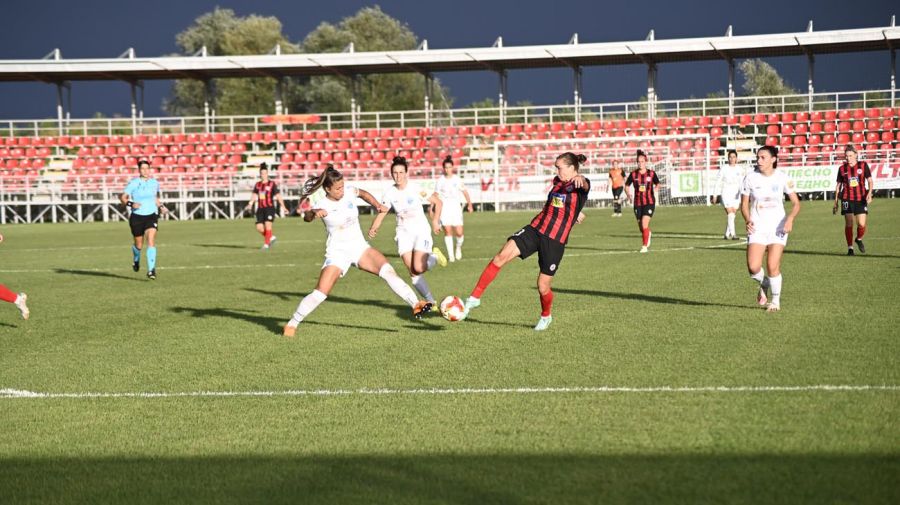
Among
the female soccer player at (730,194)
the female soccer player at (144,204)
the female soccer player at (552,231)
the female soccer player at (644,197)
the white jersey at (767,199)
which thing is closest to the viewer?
the female soccer player at (552,231)

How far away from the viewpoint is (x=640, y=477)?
18.8 ft

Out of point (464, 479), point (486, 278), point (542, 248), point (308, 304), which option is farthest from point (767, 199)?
point (464, 479)

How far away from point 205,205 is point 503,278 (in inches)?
1358

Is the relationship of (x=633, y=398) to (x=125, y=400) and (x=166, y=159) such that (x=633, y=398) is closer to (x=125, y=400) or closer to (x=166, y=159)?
(x=125, y=400)

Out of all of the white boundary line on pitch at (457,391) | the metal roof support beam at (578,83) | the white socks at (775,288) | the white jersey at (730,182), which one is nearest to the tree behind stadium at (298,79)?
the metal roof support beam at (578,83)

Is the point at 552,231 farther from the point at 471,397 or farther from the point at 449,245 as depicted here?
the point at 449,245

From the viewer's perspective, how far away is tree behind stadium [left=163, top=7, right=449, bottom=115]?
9412 cm

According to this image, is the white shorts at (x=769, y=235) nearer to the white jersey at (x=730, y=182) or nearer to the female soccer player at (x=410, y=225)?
the female soccer player at (x=410, y=225)

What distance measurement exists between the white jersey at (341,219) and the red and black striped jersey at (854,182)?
Result: 1111cm

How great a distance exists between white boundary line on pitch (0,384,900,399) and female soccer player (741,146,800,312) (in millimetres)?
4451

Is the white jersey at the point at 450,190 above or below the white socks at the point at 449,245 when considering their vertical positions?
above

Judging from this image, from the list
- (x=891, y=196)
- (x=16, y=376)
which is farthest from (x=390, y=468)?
(x=891, y=196)

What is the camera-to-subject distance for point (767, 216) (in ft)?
40.1

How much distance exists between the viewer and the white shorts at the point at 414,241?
46.8ft
